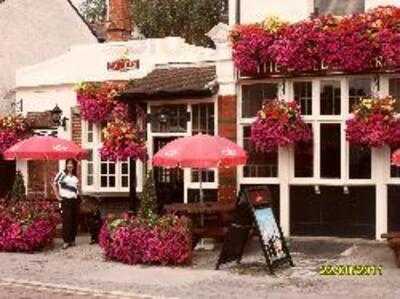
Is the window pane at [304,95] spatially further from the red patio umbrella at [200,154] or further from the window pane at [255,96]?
the red patio umbrella at [200,154]

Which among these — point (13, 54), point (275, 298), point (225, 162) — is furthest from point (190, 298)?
point (13, 54)

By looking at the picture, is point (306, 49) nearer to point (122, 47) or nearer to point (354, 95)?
point (354, 95)

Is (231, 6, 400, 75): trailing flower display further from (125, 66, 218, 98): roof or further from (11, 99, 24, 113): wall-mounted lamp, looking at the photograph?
(11, 99, 24, 113): wall-mounted lamp

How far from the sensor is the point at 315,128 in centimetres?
1530

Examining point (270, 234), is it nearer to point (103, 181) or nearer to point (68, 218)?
point (68, 218)

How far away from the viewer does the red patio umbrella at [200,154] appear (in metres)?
12.8

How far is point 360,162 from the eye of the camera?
49.3 ft

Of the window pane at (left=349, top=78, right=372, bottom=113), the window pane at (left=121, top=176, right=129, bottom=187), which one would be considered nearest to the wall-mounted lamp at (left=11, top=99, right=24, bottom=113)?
the window pane at (left=121, top=176, right=129, bottom=187)

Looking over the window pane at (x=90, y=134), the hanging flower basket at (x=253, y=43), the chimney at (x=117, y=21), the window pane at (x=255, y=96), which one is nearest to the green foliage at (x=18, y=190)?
the window pane at (x=90, y=134)

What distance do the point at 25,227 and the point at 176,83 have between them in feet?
15.3

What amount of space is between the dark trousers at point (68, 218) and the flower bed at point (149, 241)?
1928mm

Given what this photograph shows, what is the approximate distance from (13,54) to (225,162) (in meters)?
11.6

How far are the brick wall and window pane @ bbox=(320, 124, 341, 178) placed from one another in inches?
74.6

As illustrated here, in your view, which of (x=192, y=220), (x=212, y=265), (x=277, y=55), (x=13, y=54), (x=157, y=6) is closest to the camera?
(x=212, y=265)
